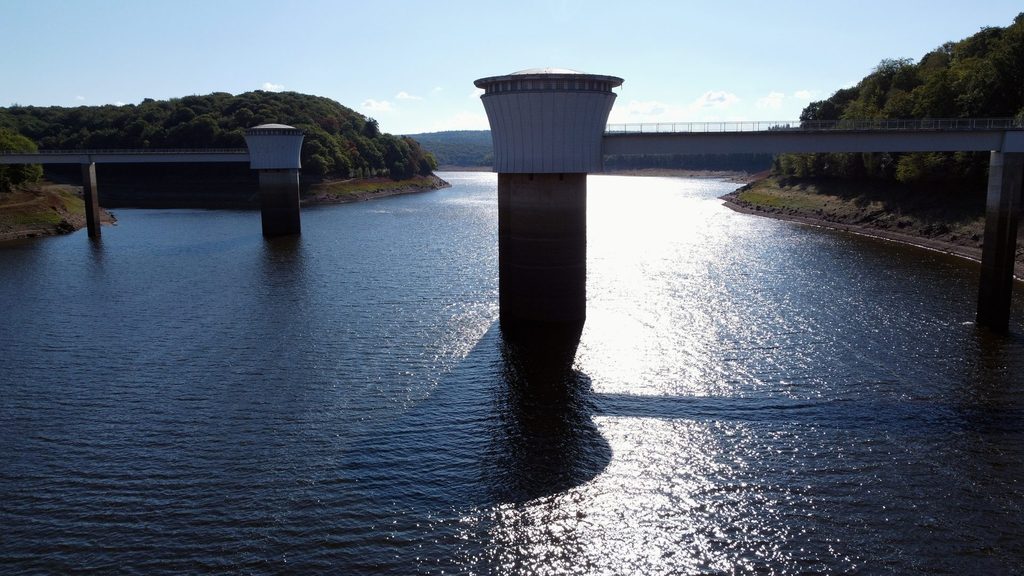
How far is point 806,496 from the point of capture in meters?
21.4

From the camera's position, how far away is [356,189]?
149 metres

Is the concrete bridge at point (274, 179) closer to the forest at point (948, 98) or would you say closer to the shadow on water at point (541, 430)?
the shadow on water at point (541, 430)

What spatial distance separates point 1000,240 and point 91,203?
275 feet

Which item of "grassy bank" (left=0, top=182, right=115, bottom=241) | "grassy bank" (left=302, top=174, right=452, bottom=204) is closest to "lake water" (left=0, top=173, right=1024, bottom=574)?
"grassy bank" (left=0, top=182, right=115, bottom=241)

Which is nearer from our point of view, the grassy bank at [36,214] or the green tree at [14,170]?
the grassy bank at [36,214]

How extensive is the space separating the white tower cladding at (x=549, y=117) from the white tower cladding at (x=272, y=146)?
48118mm

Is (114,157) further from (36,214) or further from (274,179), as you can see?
(274,179)

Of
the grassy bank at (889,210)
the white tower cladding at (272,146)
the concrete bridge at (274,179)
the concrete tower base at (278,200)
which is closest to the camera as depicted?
the grassy bank at (889,210)

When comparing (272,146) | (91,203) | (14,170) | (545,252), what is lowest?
(545,252)

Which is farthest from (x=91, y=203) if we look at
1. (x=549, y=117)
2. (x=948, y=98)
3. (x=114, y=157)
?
(x=948, y=98)

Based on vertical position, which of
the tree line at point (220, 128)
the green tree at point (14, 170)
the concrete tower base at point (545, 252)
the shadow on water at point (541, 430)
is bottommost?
the shadow on water at point (541, 430)

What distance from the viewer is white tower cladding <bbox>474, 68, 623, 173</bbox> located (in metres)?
37.1

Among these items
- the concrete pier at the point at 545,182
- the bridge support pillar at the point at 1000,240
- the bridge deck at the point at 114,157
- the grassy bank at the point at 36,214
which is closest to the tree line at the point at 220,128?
the bridge deck at the point at 114,157

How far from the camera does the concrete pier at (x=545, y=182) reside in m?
37.4
